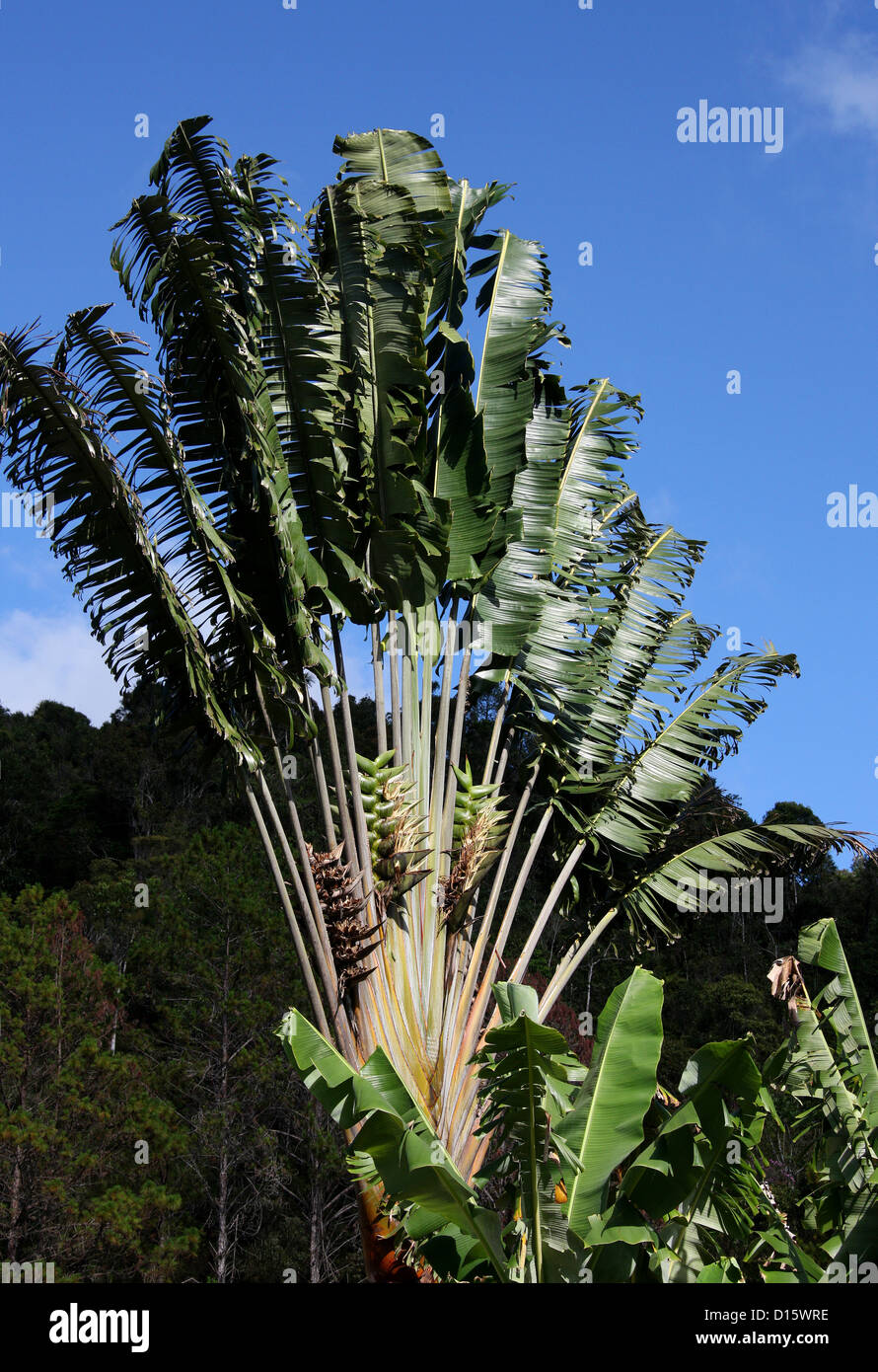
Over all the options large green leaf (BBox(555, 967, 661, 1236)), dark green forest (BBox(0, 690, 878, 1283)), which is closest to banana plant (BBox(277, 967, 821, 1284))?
large green leaf (BBox(555, 967, 661, 1236))

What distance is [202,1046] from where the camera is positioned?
19.5 m

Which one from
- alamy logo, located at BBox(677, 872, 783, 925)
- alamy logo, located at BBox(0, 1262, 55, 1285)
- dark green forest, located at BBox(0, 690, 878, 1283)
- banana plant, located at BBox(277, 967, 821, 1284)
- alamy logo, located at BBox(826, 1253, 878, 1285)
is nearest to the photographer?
banana plant, located at BBox(277, 967, 821, 1284)

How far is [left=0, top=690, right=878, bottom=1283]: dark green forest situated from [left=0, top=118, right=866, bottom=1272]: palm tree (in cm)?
123

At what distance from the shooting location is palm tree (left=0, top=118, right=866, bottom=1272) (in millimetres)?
6469

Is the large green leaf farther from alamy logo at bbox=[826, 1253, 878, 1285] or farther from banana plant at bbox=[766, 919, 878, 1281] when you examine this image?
alamy logo at bbox=[826, 1253, 878, 1285]

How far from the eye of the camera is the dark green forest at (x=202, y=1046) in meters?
15.1

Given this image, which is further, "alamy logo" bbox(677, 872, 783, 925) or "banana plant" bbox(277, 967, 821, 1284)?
"alamy logo" bbox(677, 872, 783, 925)

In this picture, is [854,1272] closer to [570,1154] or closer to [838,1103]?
[838,1103]

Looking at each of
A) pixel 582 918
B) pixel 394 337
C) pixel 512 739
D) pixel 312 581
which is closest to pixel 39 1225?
pixel 582 918
